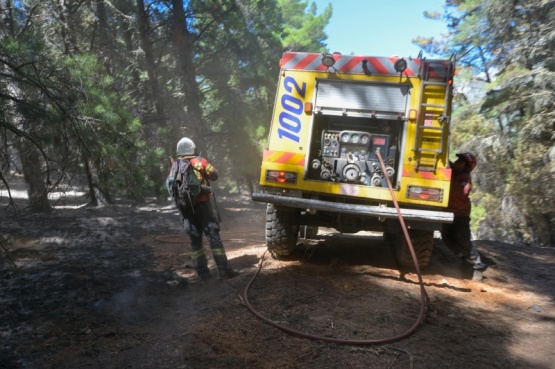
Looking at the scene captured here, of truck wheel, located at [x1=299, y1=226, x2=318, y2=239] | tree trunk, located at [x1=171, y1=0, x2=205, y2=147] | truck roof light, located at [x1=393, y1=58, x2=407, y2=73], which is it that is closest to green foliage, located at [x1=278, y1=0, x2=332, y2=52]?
tree trunk, located at [x1=171, y1=0, x2=205, y2=147]

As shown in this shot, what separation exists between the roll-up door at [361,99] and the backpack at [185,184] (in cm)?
186

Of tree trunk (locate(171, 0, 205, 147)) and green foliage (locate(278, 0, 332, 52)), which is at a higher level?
green foliage (locate(278, 0, 332, 52))

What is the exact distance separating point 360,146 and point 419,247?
5.11ft

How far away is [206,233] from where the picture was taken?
549 cm

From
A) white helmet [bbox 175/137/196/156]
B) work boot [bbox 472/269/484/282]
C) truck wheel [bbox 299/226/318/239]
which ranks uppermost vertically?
white helmet [bbox 175/137/196/156]

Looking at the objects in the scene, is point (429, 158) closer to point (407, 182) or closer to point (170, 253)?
point (407, 182)

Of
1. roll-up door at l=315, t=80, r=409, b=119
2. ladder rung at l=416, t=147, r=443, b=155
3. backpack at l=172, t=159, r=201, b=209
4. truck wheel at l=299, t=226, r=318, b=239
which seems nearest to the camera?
ladder rung at l=416, t=147, r=443, b=155

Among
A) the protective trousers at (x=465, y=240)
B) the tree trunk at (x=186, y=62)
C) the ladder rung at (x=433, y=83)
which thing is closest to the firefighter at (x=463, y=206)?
the protective trousers at (x=465, y=240)

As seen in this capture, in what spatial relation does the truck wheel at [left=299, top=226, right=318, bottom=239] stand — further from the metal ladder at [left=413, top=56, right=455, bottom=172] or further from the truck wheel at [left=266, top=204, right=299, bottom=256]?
the metal ladder at [left=413, top=56, right=455, bottom=172]

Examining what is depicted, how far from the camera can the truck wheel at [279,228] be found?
5.76m

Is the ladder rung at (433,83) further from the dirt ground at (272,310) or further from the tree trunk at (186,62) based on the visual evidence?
the tree trunk at (186,62)

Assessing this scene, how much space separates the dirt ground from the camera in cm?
335

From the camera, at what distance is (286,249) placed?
19.5 ft

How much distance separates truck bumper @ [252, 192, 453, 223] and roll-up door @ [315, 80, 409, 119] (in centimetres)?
123
